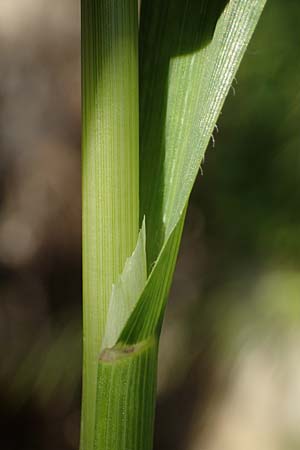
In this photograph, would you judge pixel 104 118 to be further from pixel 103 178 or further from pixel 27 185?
pixel 27 185

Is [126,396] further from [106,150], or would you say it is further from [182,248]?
[182,248]

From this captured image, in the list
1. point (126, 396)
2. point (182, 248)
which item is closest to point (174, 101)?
point (126, 396)

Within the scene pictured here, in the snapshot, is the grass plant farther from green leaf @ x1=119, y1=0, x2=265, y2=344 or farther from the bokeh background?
the bokeh background

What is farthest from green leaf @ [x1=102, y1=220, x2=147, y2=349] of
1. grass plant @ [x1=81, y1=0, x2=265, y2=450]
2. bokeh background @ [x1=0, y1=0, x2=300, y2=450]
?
bokeh background @ [x1=0, y1=0, x2=300, y2=450]

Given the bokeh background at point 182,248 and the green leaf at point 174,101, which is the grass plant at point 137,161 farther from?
the bokeh background at point 182,248

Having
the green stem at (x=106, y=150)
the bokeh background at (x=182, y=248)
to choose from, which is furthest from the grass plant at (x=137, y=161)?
the bokeh background at (x=182, y=248)
